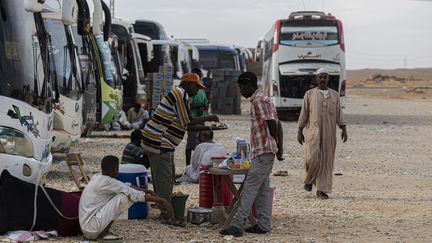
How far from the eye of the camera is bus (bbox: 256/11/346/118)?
31.5m

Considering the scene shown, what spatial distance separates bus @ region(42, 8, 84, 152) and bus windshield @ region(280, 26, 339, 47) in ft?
51.2

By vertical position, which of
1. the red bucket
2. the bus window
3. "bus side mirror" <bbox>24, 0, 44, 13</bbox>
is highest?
"bus side mirror" <bbox>24, 0, 44, 13</bbox>

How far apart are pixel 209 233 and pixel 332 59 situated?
2188 centimetres

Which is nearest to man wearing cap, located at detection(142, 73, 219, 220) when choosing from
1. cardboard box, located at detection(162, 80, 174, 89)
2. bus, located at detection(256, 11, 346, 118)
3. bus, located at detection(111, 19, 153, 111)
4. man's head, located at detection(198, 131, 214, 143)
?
man's head, located at detection(198, 131, 214, 143)

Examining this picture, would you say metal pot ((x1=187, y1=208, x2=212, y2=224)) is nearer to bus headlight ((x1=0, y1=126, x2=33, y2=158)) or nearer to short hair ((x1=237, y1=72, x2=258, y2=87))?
short hair ((x1=237, y1=72, x2=258, y2=87))

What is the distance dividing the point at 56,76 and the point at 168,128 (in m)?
5.34

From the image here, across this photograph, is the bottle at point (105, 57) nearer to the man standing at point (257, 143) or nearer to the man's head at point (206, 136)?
the man's head at point (206, 136)

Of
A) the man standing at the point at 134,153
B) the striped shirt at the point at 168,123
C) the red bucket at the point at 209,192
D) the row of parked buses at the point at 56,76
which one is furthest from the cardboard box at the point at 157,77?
the striped shirt at the point at 168,123

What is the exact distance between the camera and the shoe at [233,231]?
32.2ft

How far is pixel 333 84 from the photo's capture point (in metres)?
31.1

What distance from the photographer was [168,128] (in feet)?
34.2

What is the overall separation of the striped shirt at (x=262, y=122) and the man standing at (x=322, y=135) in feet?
9.98

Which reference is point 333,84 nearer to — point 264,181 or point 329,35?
point 329,35

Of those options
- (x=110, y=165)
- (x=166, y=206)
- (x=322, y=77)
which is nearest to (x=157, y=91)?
(x=322, y=77)
